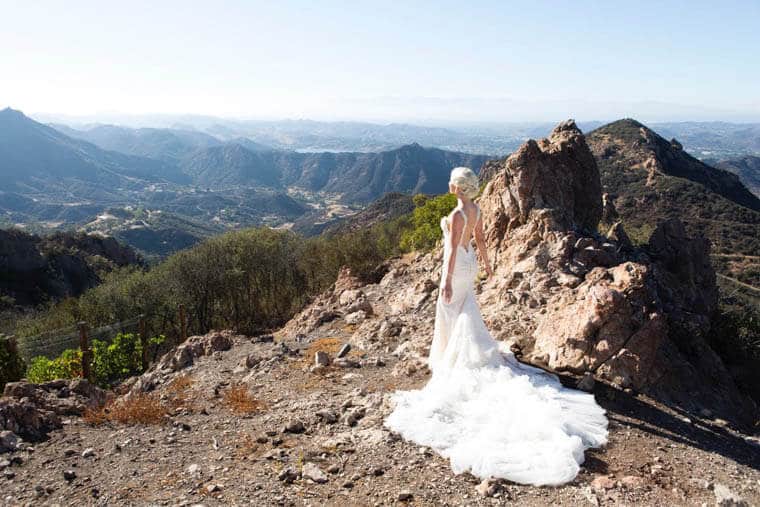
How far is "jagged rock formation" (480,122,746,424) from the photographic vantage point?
873cm

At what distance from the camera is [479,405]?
23.8 feet

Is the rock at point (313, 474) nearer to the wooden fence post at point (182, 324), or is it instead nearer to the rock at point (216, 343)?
the rock at point (216, 343)

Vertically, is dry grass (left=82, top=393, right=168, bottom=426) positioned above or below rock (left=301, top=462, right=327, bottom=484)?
below

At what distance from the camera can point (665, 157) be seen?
296 ft

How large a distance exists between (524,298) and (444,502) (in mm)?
6833

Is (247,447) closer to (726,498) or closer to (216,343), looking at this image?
(726,498)

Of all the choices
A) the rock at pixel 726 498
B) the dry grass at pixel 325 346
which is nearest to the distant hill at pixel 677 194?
the dry grass at pixel 325 346

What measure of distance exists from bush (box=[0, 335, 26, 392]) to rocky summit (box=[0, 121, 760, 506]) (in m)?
3.87

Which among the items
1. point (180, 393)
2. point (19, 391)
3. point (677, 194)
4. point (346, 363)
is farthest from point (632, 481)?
point (677, 194)

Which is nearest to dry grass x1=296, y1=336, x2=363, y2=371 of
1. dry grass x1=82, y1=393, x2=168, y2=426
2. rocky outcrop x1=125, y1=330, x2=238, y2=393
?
dry grass x1=82, y1=393, x2=168, y2=426

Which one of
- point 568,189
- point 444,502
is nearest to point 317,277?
point 568,189

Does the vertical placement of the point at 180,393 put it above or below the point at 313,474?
below

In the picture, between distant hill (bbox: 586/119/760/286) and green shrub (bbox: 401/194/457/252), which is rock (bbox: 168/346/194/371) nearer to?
green shrub (bbox: 401/194/457/252)

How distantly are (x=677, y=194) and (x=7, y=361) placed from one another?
86646 mm
